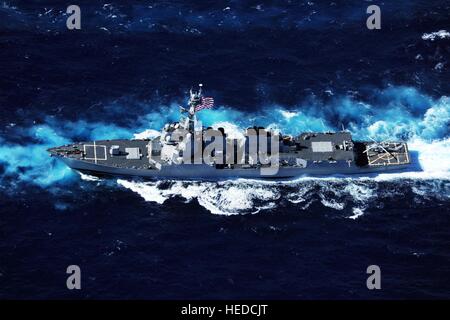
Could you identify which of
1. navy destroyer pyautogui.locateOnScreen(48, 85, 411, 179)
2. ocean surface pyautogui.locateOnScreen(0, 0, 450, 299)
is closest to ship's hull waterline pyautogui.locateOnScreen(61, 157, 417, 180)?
navy destroyer pyautogui.locateOnScreen(48, 85, 411, 179)

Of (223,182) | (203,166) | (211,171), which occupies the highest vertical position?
(203,166)

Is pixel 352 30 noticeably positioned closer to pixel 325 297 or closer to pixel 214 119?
pixel 214 119

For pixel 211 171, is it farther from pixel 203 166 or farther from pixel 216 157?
pixel 216 157

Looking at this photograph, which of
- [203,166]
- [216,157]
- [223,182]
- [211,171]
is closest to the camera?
[203,166]

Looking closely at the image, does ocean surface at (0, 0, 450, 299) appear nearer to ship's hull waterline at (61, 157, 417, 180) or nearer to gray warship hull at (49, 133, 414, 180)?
ship's hull waterline at (61, 157, 417, 180)

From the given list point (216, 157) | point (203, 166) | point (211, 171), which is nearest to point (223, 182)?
point (211, 171)
